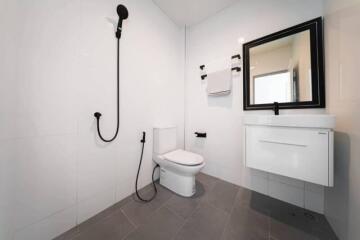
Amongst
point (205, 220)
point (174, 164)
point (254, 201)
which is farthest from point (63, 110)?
point (254, 201)

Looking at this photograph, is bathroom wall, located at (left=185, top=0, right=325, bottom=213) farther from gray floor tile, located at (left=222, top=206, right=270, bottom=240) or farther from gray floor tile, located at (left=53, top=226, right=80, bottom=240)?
gray floor tile, located at (left=53, top=226, right=80, bottom=240)

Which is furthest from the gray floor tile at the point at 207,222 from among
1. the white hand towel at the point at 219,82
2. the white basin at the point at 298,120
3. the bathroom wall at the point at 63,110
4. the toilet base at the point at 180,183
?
the white hand towel at the point at 219,82

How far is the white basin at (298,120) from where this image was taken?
90 cm

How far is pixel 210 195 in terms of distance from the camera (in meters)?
1.44

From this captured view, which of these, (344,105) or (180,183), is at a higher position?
(344,105)

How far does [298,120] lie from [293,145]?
0.20 metres

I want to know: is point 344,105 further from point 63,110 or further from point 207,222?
point 63,110

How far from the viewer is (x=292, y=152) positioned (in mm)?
1021

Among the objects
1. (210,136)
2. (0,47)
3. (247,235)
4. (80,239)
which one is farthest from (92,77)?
(247,235)

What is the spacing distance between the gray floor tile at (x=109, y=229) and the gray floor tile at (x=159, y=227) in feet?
0.24

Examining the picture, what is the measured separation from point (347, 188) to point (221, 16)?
2107mm

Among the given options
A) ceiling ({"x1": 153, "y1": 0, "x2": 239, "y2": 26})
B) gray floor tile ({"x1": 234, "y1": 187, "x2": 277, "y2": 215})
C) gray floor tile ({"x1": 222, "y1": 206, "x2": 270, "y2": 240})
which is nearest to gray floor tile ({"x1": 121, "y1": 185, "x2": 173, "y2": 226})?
gray floor tile ({"x1": 222, "y1": 206, "x2": 270, "y2": 240})

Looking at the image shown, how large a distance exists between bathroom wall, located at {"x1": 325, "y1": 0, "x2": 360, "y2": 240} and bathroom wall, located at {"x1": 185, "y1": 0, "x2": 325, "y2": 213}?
19 centimetres

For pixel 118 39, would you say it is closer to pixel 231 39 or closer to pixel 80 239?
pixel 231 39
